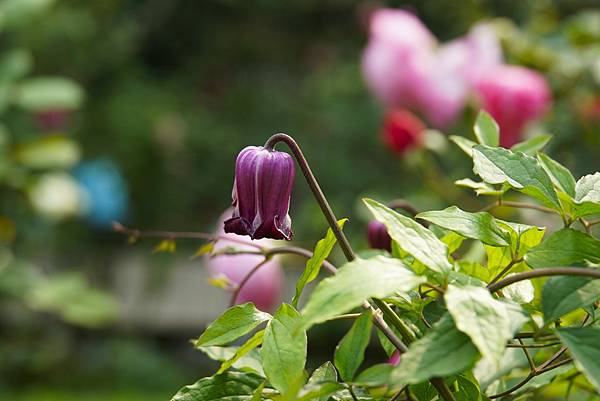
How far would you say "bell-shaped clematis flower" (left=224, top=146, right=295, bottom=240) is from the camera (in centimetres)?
46

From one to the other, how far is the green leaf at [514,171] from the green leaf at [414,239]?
41mm

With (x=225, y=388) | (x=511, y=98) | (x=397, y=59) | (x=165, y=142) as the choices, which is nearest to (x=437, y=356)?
(x=225, y=388)

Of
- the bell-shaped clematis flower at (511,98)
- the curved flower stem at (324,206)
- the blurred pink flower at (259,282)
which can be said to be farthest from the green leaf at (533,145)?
the bell-shaped clematis flower at (511,98)

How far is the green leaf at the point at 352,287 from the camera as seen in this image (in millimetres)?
310

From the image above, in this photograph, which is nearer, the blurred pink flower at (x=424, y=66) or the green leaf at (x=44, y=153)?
the blurred pink flower at (x=424, y=66)

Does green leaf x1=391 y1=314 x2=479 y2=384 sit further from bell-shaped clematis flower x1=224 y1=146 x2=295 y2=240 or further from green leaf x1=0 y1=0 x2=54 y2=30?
green leaf x1=0 y1=0 x2=54 y2=30

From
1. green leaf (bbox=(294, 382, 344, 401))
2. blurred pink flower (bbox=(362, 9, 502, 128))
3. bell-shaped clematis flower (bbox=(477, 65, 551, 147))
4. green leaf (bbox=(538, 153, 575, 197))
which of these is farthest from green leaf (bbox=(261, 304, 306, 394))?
blurred pink flower (bbox=(362, 9, 502, 128))

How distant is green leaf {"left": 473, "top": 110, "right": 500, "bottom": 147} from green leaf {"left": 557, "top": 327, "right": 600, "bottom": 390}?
0.58 feet

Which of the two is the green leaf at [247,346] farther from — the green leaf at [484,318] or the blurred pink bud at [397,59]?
the blurred pink bud at [397,59]

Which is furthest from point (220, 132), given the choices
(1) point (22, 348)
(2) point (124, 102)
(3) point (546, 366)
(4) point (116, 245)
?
(3) point (546, 366)

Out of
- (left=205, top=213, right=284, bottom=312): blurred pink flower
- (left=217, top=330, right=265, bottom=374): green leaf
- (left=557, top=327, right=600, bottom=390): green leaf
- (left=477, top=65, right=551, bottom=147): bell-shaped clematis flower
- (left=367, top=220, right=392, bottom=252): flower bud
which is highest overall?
(left=477, top=65, right=551, bottom=147): bell-shaped clematis flower

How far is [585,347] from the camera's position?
0.33 m

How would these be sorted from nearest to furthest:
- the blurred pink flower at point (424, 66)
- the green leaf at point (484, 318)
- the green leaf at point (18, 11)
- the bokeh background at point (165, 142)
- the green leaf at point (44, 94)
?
the green leaf at point (484, 318) < the blurred pink flower at point (424, 66) < the green leaf at point (18, 11) < the green leaf at point (44, 94) < the bokeh background at point (165, 142)

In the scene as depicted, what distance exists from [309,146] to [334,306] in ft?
13.4
